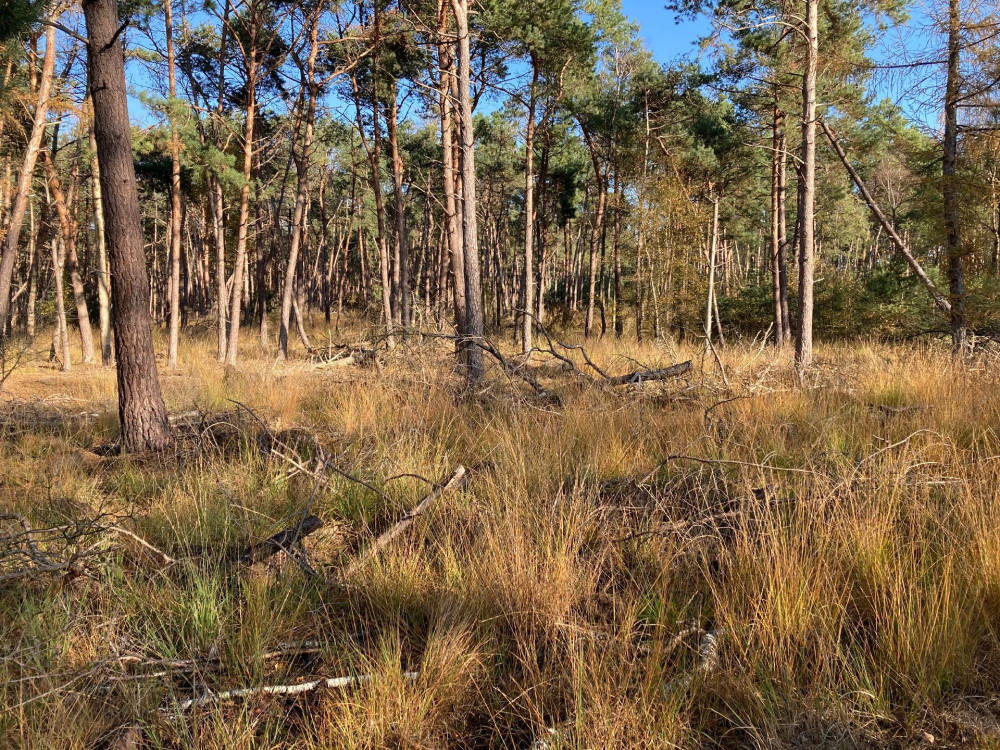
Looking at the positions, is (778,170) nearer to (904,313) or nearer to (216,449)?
(904,313)

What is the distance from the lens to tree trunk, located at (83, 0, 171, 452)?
189 inches

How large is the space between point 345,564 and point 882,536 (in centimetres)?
260

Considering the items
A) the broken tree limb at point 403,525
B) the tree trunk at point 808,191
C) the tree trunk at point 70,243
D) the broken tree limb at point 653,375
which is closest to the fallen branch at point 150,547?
the broken tree limb at point 403,525

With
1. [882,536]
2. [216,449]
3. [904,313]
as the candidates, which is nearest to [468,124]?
[216,449]

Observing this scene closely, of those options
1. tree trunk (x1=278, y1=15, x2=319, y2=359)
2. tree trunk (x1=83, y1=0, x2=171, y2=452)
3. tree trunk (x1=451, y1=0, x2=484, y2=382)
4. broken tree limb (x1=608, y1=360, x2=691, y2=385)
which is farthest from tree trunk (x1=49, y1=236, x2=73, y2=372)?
broken tree limb (x1=608, y1=360, x2=691, y2=385)

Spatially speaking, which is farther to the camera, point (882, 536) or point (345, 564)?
point (345, 564)

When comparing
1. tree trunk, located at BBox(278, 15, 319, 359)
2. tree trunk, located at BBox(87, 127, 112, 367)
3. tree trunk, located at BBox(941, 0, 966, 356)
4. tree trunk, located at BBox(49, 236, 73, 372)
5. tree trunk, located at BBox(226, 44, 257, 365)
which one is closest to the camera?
tree trunk, located at BBox(941, 0, 966, 356)

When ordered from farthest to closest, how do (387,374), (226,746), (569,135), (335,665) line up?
1. (569,135)
2. (387,374)
3. (335,665)
4. (226,746)

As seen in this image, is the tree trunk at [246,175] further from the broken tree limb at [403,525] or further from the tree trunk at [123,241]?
the broken tree limb at [403,525]

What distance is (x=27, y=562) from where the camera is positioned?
2689 mm

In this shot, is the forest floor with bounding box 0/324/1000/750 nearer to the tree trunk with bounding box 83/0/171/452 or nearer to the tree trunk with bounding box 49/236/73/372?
the tree trunk with bounding box 83/0/171/452

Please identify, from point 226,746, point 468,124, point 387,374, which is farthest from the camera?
point 468,124

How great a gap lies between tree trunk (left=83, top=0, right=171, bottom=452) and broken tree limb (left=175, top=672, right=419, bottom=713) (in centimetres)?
393

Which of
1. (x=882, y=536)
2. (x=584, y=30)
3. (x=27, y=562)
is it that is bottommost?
(x=27, y=562)
